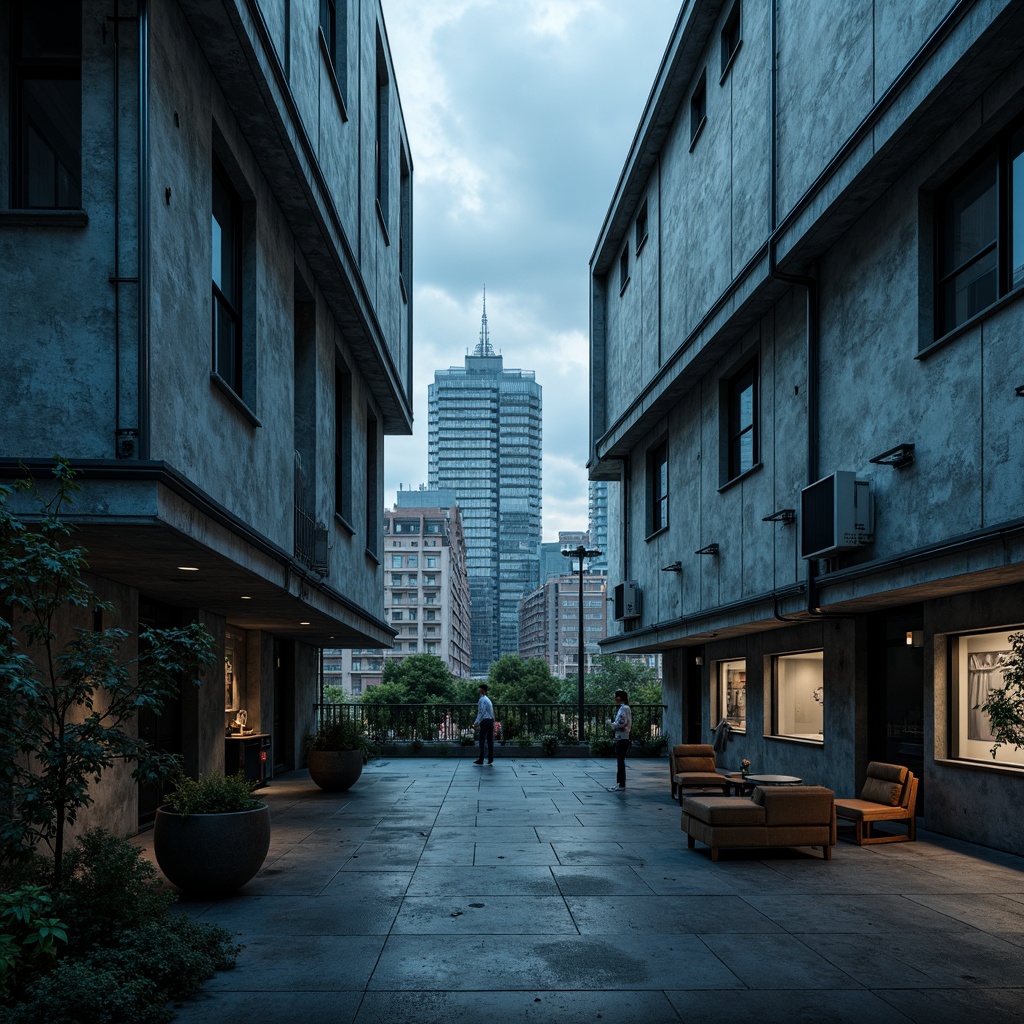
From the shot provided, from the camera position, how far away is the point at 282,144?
1134 cm

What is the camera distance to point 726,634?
20.3 meters

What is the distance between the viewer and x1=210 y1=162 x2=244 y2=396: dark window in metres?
10.7

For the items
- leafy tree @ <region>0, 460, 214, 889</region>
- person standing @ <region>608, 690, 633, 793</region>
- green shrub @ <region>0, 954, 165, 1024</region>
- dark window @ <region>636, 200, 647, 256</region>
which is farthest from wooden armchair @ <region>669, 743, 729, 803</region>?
dark window @ <region>636, 200, 647, 256</region>

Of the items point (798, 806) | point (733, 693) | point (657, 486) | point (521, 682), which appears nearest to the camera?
point (798, 806)

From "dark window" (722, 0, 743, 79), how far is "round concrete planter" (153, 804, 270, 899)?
1572cm

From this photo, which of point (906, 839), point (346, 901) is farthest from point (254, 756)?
point (906, 839)

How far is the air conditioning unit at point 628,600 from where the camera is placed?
25281mm

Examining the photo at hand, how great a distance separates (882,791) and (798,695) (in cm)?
534

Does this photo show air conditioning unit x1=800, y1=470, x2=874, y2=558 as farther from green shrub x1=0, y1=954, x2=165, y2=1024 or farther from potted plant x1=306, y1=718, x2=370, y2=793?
potted plant x1=306, y1=718, x2=370, y2=793

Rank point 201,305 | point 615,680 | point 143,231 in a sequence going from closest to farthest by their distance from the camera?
point 143,231 → point 201,305 → point 615,680

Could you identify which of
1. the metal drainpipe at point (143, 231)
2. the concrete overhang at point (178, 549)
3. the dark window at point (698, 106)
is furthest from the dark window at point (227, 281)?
the dark window at point (698, 106)

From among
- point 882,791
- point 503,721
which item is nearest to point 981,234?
point 882,791

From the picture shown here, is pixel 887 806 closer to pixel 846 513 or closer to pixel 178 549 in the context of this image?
pixel 846 513

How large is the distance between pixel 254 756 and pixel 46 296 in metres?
12.2
